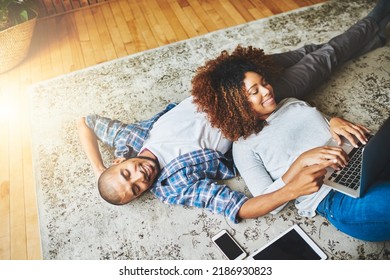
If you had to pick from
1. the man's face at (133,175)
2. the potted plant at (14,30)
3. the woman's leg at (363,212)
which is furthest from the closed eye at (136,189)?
the potted plant at (14,30)

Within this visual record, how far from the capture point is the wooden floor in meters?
1.72

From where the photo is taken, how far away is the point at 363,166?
3.13 ft

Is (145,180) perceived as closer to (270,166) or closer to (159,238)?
(159,238)

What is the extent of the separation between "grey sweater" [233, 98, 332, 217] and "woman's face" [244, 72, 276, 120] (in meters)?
0.07

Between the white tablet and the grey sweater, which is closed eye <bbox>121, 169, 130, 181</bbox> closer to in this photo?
the grey sweater

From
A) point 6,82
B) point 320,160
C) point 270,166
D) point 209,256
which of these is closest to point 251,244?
point 209,256

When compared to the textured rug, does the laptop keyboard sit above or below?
above

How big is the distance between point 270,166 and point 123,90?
0.89 m

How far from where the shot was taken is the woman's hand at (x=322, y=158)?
3.67ft

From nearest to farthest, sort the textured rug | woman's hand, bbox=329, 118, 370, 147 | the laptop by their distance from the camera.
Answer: the laptop → woman's hand, bbox=329, 118, 370, 147 → the textured rug

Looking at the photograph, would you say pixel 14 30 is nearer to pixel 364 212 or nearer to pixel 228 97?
pixel 228 97

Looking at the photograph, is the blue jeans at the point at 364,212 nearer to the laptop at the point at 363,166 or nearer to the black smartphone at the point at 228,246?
the laptop at the point at 363,166

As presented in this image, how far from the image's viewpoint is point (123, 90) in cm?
185

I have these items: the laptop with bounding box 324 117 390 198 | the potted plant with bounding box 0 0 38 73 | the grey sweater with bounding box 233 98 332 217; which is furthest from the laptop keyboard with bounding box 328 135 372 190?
the potted plant with bounding box 0 0 38 73
